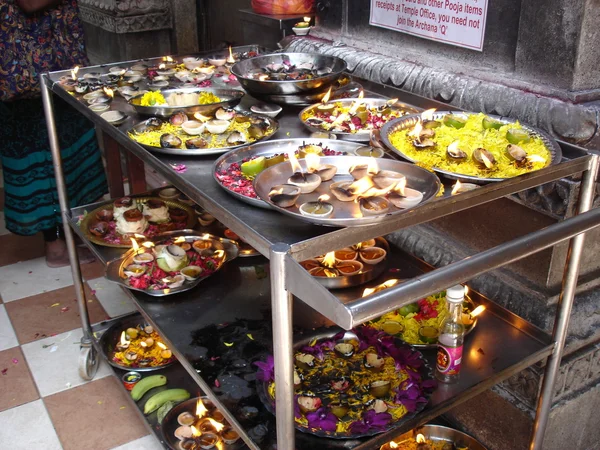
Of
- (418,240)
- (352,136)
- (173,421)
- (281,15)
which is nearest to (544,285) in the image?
(418,240)

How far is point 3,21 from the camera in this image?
3.07 meters

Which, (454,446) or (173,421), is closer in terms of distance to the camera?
(454,446)

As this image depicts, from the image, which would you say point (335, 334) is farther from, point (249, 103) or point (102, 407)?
point (102, 407)

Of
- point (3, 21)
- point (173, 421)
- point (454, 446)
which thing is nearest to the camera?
point (454, 446)

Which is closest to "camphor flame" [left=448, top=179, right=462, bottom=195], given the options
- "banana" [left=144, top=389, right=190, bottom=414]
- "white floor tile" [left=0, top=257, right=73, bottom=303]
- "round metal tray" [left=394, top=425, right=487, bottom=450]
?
"round metal tray" [left=394, top=425, right=487, bottom=450]

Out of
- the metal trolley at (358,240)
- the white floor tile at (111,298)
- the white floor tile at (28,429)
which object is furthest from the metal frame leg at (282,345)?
the white floor tile at (111,298)

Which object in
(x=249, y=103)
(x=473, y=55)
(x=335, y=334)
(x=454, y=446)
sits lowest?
(x=454, y=446)

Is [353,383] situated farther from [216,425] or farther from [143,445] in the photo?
[143,445]

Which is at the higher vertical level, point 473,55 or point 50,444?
point 473,55

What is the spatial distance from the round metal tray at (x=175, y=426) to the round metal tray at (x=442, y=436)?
0.57 meters

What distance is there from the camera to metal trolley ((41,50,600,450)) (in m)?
1.17

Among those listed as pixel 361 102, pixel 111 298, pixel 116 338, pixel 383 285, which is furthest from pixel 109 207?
pixel 383 285

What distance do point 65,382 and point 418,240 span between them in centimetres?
164

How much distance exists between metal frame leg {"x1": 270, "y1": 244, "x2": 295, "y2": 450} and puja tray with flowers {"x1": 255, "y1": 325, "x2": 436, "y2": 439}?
0.71 feet
